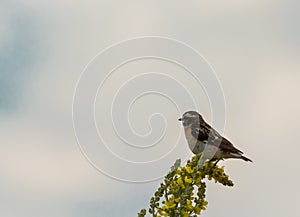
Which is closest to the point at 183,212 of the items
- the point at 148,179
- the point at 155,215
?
the point at 155,215

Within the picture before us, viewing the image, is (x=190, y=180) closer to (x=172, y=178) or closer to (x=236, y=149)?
(x=172, y=178)

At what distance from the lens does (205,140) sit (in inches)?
418

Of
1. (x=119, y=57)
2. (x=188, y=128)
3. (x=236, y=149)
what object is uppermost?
(x=119, y=57)

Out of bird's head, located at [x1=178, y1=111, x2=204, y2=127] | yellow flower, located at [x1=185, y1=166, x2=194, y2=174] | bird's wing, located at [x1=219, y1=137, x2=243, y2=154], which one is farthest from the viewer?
bird's head, located at [x1=178, y1=111, x2=204, y2=127]

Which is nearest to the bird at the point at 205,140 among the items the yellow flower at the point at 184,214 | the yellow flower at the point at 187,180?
the yellow flower at the point at 187,180

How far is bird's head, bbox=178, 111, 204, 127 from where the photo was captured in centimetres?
→ 1120

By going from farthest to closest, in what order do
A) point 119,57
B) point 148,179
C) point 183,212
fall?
point 119,57 → point 148,179 → point 183,212

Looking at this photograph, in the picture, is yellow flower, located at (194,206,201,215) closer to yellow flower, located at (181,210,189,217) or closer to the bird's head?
yellow flower, located at (181,210,189,217)

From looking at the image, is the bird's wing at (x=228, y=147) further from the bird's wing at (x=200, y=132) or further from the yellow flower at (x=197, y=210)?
the yellow flower at (x=197, y=210)

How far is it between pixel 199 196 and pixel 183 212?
60 cm

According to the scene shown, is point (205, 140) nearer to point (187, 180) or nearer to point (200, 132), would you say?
point (200, 132)

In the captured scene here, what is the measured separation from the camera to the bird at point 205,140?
9.56 metres

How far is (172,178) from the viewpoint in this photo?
8000mm

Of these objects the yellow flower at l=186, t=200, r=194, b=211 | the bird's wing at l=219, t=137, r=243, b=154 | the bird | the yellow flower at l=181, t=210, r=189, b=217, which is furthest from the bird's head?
the yellow flower at l=181, t=210, r=189, b=217
